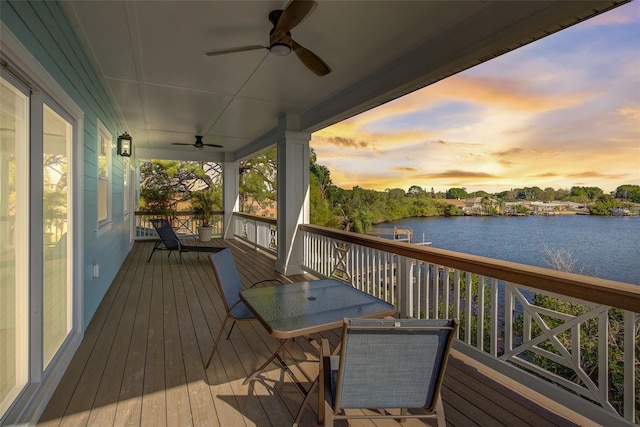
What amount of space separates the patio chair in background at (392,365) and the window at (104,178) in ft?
12.3

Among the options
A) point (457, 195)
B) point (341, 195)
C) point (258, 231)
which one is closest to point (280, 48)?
point (258, 231)

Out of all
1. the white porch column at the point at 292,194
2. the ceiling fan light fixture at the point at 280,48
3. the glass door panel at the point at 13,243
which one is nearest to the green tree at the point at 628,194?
the white porch column at the point at 292,194

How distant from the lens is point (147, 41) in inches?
115

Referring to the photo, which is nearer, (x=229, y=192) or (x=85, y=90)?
(x=85, y=90)

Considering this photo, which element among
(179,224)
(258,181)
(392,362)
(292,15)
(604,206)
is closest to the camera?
(392,362)

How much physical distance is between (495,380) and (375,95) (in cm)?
290

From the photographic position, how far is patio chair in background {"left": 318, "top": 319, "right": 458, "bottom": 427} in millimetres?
1310

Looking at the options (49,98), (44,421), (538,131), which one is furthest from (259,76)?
(538,131)

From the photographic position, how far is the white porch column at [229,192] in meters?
10.1

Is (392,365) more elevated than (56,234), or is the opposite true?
(56,234)

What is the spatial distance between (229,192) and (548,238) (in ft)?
29.6

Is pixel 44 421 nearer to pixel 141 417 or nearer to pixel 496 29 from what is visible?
pixel 141 417

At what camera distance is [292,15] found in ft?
6.79

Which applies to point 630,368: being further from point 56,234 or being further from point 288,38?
point 56,234
